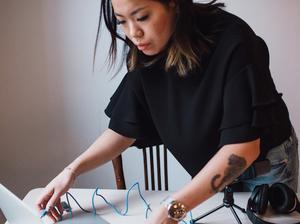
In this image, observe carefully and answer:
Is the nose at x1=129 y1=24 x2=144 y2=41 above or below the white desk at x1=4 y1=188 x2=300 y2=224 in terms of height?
above

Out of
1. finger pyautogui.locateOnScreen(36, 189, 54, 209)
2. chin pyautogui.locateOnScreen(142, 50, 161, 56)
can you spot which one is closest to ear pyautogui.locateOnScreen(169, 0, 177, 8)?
chin pyautogui.locateOnScreen(142, 50, 161, 56)

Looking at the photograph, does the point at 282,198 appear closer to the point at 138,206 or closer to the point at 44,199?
the point at 138,206

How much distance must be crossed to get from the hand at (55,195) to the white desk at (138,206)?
62 mm

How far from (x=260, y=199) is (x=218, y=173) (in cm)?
16

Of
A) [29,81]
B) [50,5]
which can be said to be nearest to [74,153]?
[29,81]

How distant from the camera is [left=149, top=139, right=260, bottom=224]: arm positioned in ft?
3.10

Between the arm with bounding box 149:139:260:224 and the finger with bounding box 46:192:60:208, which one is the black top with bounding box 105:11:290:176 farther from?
the finger with bounding box 46:192:60:208

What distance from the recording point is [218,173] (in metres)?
0.96

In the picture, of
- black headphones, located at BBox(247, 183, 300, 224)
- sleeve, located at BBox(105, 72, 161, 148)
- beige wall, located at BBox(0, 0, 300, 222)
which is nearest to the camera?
black headphones, located at BBox(247, 183, 300, 224)

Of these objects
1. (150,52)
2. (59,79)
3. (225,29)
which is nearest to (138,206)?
(150,52)

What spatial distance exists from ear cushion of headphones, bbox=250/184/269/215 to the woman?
103 mm

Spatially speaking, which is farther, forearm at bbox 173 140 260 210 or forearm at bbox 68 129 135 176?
forearm at bbox 68 129 135 176

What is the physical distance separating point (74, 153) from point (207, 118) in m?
1.05

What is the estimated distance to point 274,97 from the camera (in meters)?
0.98
